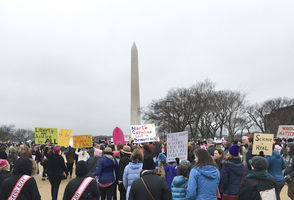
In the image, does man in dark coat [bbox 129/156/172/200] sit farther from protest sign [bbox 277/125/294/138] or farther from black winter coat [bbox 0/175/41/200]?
protest sign [bbox 277/125/294/138]

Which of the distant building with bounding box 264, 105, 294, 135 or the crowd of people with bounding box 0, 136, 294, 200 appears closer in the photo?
the crowd of people with bounding box 0, 136, 294, 200

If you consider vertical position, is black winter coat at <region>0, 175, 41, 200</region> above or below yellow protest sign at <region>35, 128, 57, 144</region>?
below

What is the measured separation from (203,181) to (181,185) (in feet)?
1.73

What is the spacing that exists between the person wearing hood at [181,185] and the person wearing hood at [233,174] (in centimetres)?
78

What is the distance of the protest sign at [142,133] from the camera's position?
42.4ft

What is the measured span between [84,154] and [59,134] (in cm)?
206

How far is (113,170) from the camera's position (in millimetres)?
7379

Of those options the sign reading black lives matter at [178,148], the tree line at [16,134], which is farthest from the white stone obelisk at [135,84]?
the tree line at [16,134]

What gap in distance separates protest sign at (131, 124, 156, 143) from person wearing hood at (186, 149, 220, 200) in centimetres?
859

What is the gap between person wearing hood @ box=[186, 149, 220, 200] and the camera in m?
4.22

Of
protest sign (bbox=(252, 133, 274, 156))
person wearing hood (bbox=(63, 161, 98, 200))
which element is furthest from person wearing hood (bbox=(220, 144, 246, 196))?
protest sign (bbox=(252, 133, 274, 156))

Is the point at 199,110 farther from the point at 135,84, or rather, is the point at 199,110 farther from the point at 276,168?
the point at 276,168

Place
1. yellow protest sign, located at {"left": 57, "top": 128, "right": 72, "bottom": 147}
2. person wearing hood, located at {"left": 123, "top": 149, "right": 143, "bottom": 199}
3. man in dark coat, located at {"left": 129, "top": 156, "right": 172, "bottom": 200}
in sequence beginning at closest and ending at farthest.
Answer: man in dark coat, located at {"left": 129, "top": 156, "right": 172, "bottom": 200} < person wearing hood, located at {"left": 123, "top": 149, "right": 143, "bottom": 199} < yellow protest sign, located at {"left": 57, "top": 128, "right": 72, "bottom": 147}

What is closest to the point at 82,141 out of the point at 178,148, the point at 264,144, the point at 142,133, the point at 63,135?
the point at 63,135
